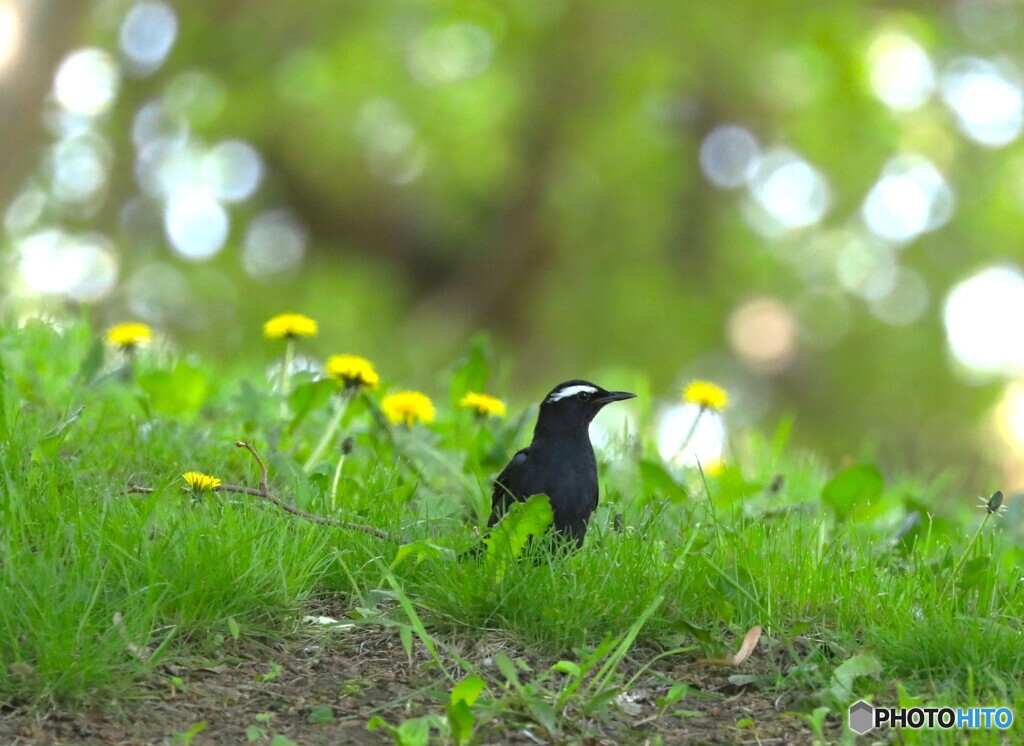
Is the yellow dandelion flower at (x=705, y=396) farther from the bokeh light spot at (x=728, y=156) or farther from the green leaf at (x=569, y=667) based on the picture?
the bokeh light spot at (x=728, y=156)

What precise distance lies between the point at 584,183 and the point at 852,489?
27.8 ft

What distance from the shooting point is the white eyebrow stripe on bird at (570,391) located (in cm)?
390

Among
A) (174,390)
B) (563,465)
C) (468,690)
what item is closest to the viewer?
(468,690)

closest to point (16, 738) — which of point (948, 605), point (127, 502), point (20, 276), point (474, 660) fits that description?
point (127, 502)

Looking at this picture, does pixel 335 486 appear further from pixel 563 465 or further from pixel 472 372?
pixel 472 372

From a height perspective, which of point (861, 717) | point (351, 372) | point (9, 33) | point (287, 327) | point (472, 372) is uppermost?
point (9, 33)

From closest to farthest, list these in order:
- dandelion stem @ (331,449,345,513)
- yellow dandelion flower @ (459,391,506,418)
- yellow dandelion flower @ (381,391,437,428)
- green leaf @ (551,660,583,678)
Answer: green leaf @ (551,660,583,678), dandelion stem @ (331,449,345,513), yellow dandelion flower @ (381,391,437,428), yellow dandelion flower @ (459,391,506,418)

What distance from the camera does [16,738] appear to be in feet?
8.15

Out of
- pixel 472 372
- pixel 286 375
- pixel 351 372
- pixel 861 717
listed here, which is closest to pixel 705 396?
pixel 472 372

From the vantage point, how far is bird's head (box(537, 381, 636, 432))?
3.82m

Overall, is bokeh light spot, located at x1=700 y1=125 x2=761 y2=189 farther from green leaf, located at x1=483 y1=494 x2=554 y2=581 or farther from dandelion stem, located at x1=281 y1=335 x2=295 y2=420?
green leaf, located at x1=483 y1=494 x2=554 y2=581

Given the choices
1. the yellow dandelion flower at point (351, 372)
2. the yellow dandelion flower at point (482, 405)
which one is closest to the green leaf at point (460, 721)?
the yellow dandelion flower at point (351, 372)

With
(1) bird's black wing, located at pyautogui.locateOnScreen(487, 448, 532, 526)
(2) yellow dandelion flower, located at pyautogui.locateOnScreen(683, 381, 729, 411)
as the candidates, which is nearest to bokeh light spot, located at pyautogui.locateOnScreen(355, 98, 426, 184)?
(2) yellow dandelion flower, located at pyautogui.locateOnScreen(683, 381, 729, 411)

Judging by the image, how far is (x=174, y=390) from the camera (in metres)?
4.73
